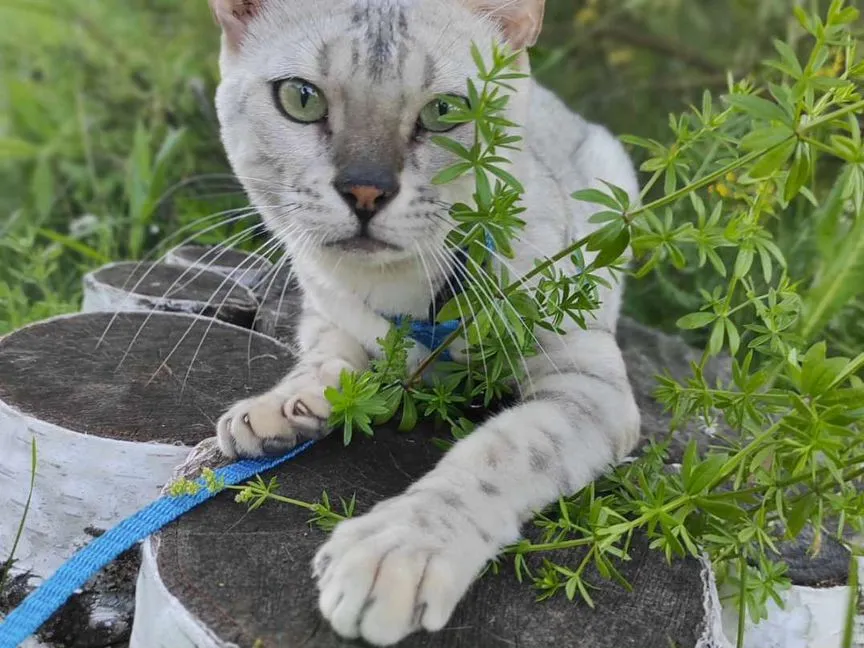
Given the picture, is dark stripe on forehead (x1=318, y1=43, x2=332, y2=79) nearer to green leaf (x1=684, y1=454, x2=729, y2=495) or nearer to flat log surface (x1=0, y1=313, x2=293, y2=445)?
flat log surface (x1=0, y1=313, x2=293, y2=445)

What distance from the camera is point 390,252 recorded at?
1.43m

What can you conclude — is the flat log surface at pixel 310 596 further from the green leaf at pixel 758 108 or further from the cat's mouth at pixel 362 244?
the green leaf at pixel 758 108

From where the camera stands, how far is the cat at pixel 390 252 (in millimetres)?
1151

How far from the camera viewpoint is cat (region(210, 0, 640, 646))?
45.3 inches

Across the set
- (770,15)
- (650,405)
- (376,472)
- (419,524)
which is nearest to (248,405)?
(376,472)

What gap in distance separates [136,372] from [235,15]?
0.71 meters

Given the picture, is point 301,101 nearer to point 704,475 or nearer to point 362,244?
point 362,244

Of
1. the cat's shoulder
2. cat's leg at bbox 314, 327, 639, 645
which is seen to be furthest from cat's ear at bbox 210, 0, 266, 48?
cat's leg at bbox 314, 327, 639, 645

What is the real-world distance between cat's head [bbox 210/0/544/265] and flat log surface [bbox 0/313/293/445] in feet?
1.07

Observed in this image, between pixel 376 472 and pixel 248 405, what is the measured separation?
0.81ft

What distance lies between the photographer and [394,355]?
148cm

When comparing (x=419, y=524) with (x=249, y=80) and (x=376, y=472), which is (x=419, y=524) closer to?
(x=376, y=472)

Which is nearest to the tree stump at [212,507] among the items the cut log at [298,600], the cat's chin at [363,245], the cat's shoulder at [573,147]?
the cut log at [298,600]

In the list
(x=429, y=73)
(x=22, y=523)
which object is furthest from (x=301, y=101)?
(x=22, y=523)
